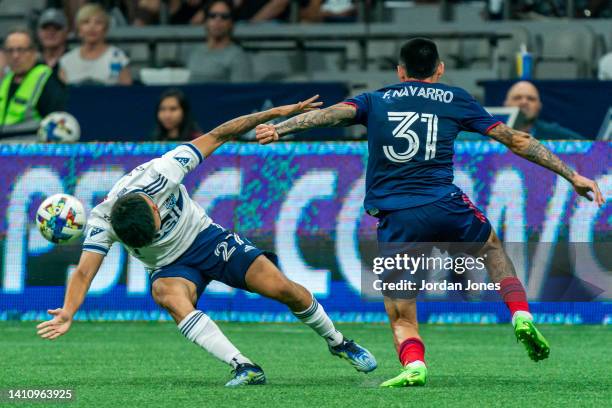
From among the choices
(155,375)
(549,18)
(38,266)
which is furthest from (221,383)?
(549,18)

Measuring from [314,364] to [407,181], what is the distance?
1900mm

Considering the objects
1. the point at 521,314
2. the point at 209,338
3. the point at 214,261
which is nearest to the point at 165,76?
the point at 214,261

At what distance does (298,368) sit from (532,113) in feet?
15.4

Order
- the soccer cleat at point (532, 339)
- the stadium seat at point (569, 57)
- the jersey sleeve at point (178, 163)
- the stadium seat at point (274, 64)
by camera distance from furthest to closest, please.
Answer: the stadium seat at point (274, 64), the stadium seat at point (569, 57), the jersey sleeve at point (178, 163), the soccer cleat at point (532, 339)

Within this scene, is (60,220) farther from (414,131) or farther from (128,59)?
(128,59)

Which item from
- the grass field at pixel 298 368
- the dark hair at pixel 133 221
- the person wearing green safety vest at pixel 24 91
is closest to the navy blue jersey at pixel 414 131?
the grass field at pixel 298 368

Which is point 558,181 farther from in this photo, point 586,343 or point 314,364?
point 314,364

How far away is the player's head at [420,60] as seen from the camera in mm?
7379

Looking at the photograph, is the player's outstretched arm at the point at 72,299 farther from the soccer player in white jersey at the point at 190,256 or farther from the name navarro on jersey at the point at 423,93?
the name navarro on jersey at the point at 423,93

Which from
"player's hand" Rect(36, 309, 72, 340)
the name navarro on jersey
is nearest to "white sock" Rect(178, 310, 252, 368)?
"player's hand" Rect(36, 309, 72, 340)

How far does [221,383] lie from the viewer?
7.71m

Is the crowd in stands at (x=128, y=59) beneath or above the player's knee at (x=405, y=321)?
above

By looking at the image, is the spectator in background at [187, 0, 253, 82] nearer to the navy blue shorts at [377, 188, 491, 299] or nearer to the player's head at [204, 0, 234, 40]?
the player's head at [204, 0, 234, 40]

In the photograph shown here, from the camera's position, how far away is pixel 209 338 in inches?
296
